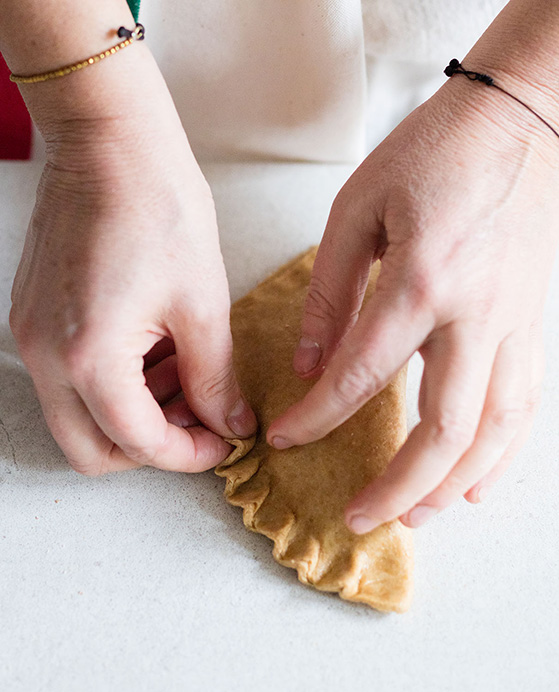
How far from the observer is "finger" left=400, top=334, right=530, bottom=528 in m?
1.00

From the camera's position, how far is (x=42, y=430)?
127 cm

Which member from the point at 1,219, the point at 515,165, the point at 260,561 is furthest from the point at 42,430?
the point at 515,165

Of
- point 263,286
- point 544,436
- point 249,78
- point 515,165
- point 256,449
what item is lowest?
point 256,449

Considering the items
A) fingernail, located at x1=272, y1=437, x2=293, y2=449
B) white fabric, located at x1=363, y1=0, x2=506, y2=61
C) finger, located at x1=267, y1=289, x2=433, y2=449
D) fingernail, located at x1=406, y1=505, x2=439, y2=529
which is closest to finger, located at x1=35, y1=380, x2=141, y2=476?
fingernail, located at x1=272, y1=437, x2=293, y2=449

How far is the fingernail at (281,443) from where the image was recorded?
110cm

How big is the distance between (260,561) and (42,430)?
473mm

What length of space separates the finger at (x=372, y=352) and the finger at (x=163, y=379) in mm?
350

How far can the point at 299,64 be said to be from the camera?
1.51 metres

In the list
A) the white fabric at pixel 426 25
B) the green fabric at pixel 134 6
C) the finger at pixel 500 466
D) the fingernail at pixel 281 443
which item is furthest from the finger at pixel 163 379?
the white fabric at pixel 426 25

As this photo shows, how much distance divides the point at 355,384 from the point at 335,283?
0.64ft

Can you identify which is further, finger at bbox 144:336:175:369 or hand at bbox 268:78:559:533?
finger at bbox 144:336:175:369

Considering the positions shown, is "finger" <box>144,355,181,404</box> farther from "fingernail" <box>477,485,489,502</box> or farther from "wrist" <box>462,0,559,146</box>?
"wrist" <box>462,0,559,146</box>

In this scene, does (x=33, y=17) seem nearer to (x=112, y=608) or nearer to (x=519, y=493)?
(x=112, y=608)

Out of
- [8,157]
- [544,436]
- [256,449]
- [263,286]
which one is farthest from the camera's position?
[8,157]
